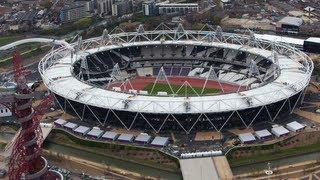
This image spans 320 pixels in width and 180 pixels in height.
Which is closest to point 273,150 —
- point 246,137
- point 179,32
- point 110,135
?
point 246,137

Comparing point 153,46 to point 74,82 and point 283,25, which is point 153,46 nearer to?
point 74,82

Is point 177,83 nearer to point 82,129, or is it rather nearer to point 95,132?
point 95,132

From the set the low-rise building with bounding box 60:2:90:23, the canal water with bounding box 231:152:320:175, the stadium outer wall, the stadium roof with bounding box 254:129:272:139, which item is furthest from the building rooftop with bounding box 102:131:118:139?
the low-rise building with bounding box 60:2:90:23

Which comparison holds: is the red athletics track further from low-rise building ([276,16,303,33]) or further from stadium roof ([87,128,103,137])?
low-rise building ([276,16,303,33])

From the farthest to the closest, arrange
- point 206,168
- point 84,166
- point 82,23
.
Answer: point 82,23 → point 84,166 → point 206,168

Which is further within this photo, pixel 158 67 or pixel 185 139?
pixel 158 67

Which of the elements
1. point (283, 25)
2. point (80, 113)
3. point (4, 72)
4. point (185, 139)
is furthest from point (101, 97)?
point (283, 25)

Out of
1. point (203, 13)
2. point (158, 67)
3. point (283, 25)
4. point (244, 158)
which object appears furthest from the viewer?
point (203, 13)
